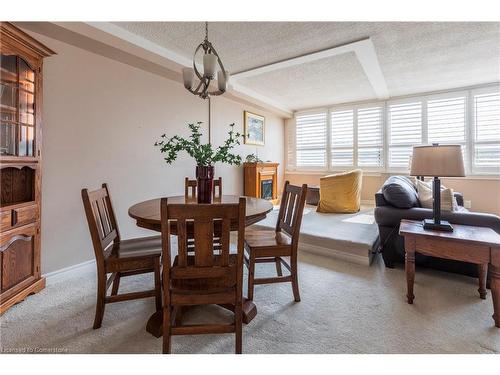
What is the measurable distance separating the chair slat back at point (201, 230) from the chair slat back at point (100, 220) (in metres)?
0.59

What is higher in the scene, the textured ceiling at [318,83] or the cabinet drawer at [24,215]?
the textured ceiling at [318,83]

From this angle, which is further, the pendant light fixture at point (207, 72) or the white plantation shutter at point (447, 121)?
the white plantation shutter at point (447, 121)

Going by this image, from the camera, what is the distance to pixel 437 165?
1.94m

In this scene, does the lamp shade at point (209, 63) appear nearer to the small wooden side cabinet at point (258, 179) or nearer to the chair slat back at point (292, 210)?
the chair slat back at point (292, 210)

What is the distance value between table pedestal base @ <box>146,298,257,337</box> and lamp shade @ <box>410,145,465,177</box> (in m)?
1.73

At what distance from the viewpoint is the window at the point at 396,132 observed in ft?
14.4

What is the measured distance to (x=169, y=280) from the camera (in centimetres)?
129

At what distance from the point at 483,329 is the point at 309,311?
1.09m

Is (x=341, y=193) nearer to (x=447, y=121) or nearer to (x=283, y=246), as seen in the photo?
(x=447, y=121)

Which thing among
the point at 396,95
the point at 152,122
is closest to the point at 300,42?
the point at 152,122

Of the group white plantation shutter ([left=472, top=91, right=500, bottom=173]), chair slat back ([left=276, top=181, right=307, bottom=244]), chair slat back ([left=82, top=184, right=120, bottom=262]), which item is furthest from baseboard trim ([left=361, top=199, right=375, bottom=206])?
chair slat back ([left=82, top=184, right=120, bottom=262])

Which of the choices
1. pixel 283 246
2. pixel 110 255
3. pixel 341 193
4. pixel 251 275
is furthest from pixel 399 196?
pixel 110 255

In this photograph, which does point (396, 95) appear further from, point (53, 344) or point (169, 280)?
point (53, 344)

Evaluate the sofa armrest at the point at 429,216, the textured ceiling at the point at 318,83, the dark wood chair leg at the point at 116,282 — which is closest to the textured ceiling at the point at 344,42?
the textured ceiling at the point at 318,83
